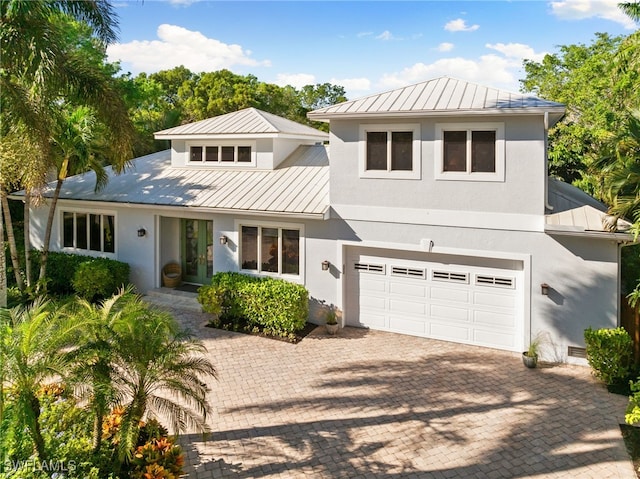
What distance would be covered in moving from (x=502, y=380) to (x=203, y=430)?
23.2 feet

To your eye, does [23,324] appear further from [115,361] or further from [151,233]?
[151,233]

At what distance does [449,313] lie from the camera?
13.1 metres

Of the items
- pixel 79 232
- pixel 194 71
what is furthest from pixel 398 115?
pixel 194 71

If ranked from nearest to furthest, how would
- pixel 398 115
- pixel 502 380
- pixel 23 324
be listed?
1. pixel 23 324
2. pixel 502 380
3. pixel 398 115

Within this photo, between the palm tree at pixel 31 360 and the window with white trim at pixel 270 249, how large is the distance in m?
8.58

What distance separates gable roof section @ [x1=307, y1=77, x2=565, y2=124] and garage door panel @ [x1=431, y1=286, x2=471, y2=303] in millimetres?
4791

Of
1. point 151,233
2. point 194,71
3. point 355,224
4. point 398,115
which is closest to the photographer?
point 398,115

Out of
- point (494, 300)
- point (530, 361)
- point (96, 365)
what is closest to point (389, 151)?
point (494, 300)

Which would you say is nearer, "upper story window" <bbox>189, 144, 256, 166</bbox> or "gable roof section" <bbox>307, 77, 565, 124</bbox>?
"gable roof section" <bbox>307, 77, 565, 124</bbox>

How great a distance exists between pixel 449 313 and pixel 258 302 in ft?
18.1

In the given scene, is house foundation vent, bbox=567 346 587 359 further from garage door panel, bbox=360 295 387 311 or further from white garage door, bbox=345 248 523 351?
garage door panel, bbox=360 295 387 311

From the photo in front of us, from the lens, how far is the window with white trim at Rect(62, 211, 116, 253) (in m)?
17.3

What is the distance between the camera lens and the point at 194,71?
5022 centimetres

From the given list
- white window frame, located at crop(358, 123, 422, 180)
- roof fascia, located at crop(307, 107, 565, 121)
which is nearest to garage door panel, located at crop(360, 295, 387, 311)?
white window frame, located at crop(358, 123, 422, 180)
